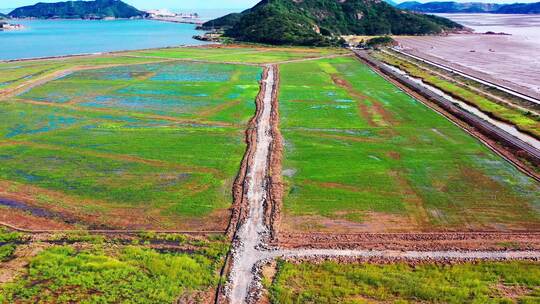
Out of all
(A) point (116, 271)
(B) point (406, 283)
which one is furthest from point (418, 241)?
(A) point (116, 271)

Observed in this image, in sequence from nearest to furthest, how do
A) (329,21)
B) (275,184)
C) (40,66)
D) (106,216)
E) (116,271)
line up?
1. (116,271)
2. (106,216)
3. (275,184)
4. (40,66)
5. (329,21)

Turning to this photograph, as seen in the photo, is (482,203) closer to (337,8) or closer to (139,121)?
(139,121)

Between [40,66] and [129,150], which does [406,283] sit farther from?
[40,66]

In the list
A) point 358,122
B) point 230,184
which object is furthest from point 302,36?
point 230,184

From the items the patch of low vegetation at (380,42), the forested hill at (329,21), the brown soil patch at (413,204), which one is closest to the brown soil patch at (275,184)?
the brown soil patch at (413,204)

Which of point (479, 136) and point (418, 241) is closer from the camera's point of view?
point (418, 241)

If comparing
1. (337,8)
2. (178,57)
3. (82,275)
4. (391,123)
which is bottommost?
(82,275)
